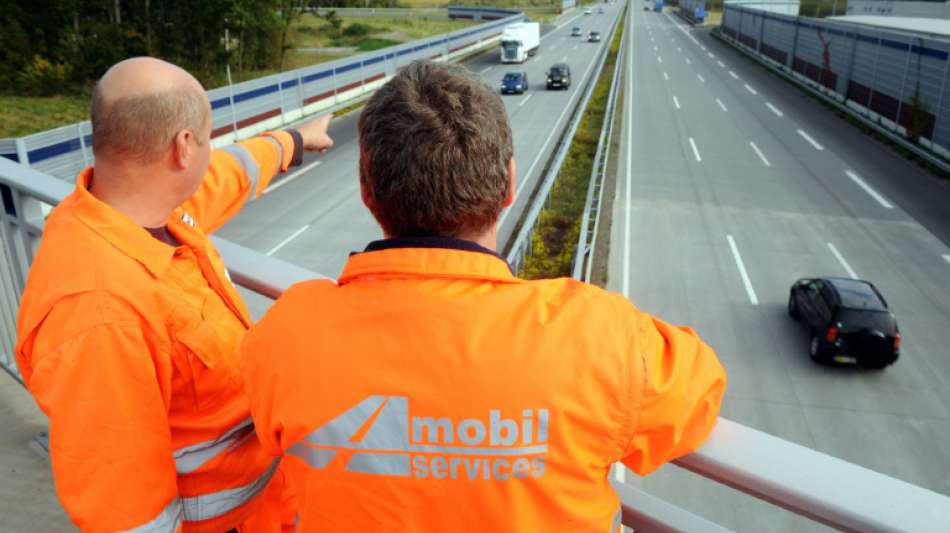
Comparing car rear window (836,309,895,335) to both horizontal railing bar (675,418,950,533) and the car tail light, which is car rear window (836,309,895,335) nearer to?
the car tail light

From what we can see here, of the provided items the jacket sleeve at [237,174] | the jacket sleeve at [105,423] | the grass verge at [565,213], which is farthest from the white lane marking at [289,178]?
the jacket sleeve at [105,423]

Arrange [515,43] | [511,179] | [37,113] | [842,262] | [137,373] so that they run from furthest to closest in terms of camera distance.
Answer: [515,43] → [37,113] → [842,262] → [137,373] → [511,179]

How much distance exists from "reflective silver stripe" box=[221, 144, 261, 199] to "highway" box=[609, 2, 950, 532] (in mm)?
2248

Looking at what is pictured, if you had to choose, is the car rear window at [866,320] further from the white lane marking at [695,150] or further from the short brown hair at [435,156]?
the white lane marking at [695,150]

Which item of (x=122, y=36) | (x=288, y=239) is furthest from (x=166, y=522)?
(x=122, y=36)

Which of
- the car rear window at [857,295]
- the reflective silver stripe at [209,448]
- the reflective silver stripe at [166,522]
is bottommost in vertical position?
the car rear window at [857,295]

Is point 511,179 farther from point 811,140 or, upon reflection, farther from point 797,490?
point 811,140

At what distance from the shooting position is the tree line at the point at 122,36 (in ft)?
124

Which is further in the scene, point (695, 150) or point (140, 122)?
point (695, 150)

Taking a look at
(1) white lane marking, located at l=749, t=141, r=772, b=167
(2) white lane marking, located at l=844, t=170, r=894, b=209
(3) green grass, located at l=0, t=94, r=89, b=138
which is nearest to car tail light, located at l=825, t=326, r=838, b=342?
(2) white lane marking, located at l=844, t=170, r=894, b=209

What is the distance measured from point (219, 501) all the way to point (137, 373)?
0.57 metres

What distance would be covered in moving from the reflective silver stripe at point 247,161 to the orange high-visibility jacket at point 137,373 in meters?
0.66

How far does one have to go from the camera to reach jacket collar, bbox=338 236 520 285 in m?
1.48

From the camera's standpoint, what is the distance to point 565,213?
73.9 ft
